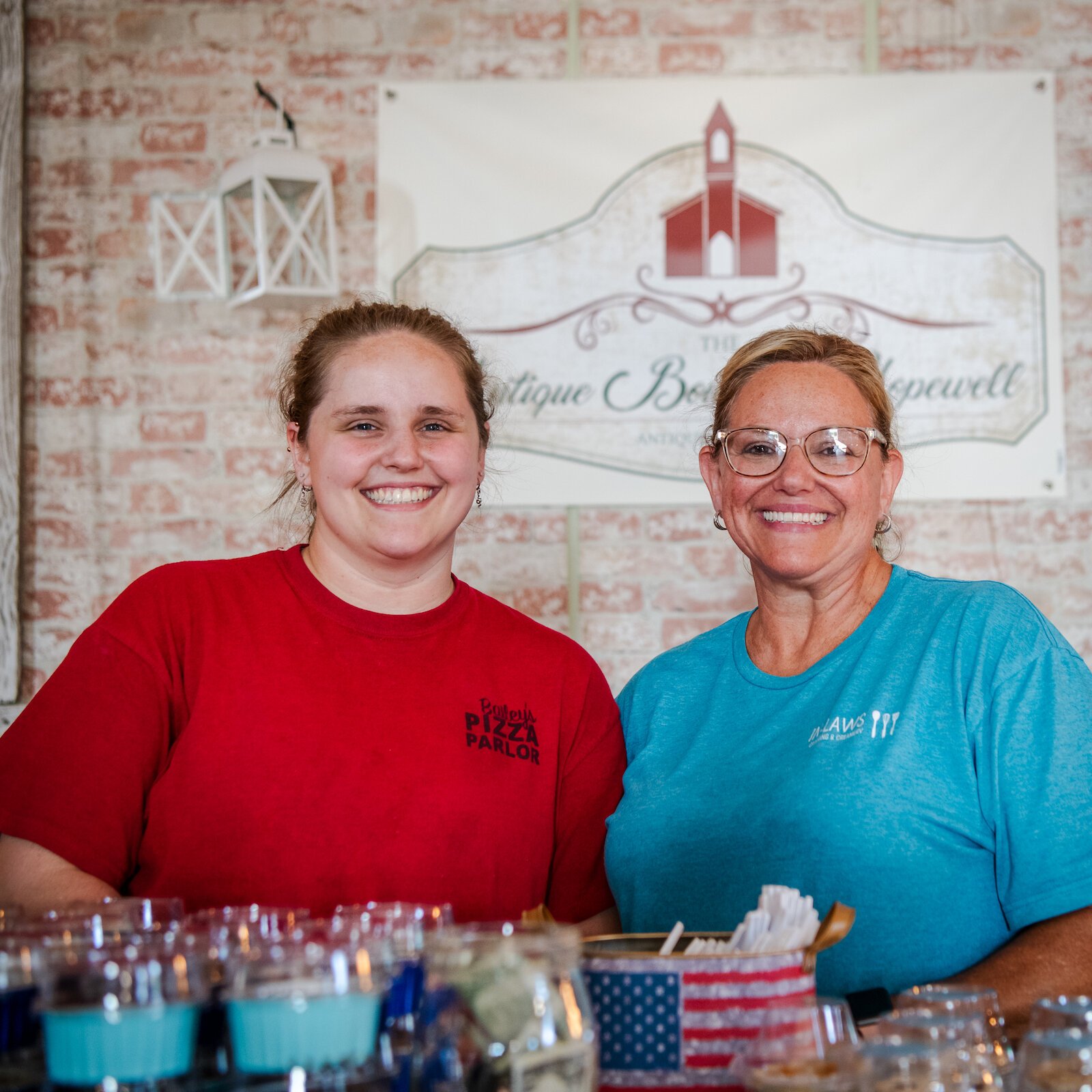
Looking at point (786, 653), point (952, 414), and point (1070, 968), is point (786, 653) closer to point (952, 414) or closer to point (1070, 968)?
point (1070, 968)

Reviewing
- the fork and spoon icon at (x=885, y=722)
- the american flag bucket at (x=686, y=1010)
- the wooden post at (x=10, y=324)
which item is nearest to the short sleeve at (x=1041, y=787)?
the fork and spoon icon at (x=885, y=722)

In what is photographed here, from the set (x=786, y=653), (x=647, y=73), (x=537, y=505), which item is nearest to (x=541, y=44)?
(x=647, y=73)

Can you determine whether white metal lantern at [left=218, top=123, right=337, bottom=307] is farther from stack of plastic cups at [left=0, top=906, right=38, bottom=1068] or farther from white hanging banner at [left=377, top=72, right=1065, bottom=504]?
stack of plastic cups at [left=0, top=906, right=38, bottom=1068]

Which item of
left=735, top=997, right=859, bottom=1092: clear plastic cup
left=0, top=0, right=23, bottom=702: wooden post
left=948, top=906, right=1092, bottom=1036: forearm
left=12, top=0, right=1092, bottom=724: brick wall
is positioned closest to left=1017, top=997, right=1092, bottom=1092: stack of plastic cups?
left=735, top=997, right=859, bottom=1092: clear plastic cup

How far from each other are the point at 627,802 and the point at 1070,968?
59 centimetres

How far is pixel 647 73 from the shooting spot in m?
3.00

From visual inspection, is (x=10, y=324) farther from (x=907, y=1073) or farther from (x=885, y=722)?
(x=907, y=1073)

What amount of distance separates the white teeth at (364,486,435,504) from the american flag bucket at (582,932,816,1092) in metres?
0.84

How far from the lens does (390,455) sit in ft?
5.42

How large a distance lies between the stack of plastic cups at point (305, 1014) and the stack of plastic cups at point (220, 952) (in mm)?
25

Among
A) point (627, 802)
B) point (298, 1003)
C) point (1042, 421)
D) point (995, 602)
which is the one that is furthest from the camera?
point (1042, 421)

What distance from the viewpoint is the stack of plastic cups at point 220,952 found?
83 cm

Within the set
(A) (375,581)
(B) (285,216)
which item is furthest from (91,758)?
(B) (285,216)

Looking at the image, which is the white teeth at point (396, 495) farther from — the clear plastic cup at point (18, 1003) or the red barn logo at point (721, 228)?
the red barn logo at point (721, 228)
